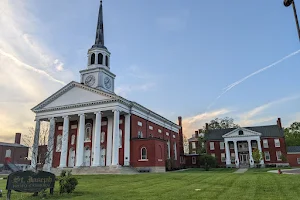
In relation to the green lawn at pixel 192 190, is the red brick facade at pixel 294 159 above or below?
above

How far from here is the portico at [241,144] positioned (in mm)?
55656

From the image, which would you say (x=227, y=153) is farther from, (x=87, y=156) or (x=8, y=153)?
(x=8, y=153)

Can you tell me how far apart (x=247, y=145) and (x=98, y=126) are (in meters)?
37.9

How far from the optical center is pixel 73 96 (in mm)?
38312

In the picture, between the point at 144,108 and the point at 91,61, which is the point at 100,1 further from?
the point at 144,108

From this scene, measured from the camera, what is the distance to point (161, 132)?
4825 centimetres

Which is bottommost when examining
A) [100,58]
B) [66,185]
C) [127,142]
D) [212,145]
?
[66,185]

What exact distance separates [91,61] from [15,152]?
3501 centimetres

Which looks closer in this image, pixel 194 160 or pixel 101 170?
pixel 101 170

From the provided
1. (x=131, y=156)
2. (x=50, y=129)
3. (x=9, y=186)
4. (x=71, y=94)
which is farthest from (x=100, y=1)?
(x=9, y=186)

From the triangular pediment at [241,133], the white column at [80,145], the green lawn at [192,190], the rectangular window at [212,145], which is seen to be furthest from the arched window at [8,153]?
the green lawn at [192,190]

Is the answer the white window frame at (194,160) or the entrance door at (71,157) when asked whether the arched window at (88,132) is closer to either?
the entrance door at (71,157)

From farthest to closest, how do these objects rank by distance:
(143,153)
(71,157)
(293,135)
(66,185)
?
1. (293,135)
2. (71,157)
3. (143,153)
4. (66,185)

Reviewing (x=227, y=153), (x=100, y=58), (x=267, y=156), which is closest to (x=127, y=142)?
(x=100, y=58)
